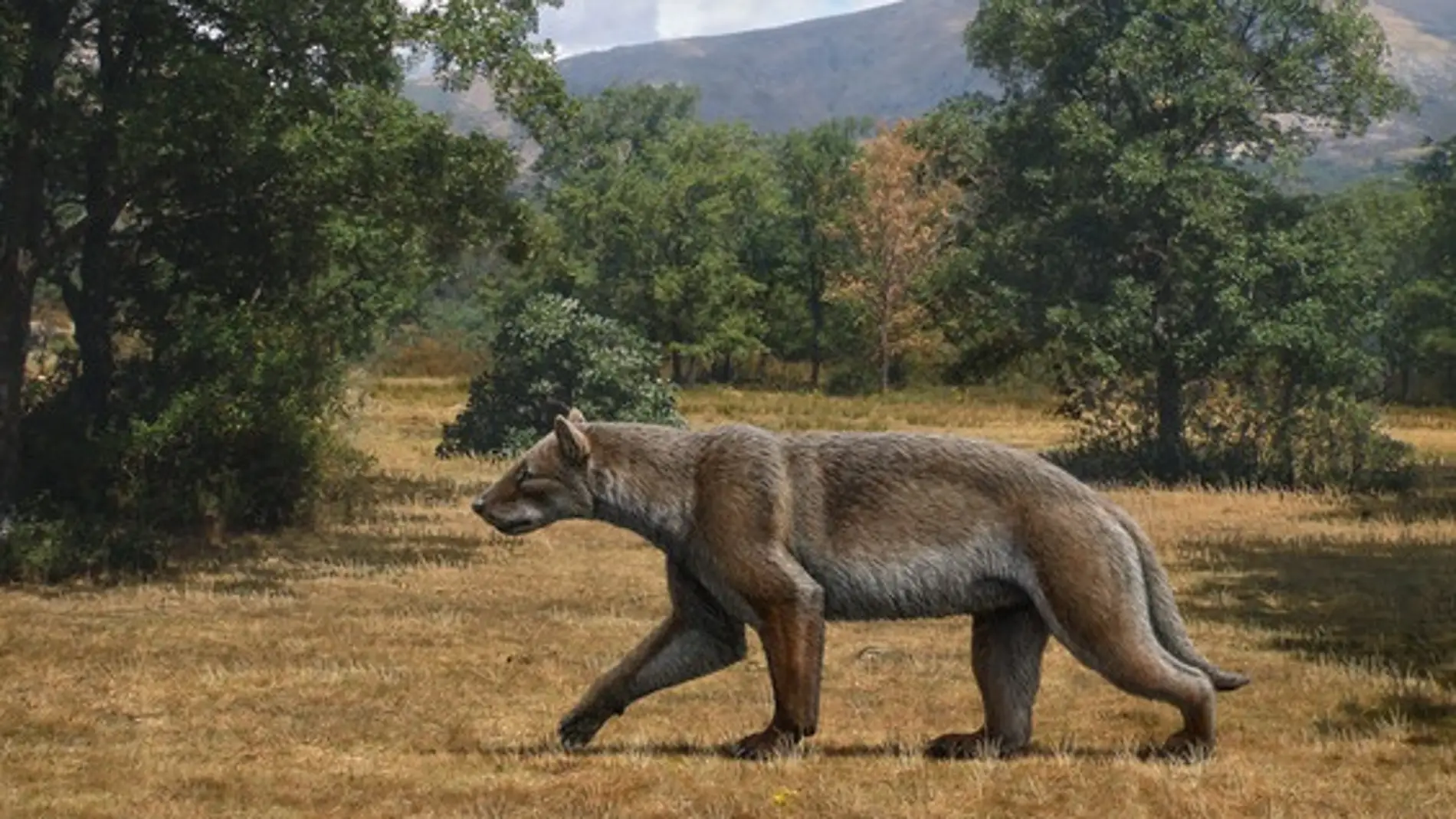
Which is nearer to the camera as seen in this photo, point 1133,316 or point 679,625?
point 679,625

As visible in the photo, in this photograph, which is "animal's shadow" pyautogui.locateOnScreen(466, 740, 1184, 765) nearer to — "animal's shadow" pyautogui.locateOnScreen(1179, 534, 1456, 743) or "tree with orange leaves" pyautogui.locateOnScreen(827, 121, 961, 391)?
"animal's shadow" pyautogui.locateOnScreen(1179, 534, 1456, 743)

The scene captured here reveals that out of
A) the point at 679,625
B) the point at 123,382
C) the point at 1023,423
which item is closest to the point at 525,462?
the point at 679,625

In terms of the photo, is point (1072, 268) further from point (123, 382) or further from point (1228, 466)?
point (123, 382)

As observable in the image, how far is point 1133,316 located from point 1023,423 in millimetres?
24024

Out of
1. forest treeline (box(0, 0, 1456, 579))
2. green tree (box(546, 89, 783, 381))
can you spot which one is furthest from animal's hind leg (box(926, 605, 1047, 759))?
green tree (box(546, 89, 783, 381))

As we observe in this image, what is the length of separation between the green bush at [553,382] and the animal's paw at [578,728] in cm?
2765

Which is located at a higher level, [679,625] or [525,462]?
[525,462]

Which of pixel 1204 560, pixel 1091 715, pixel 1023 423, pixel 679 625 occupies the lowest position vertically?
pixel 1023 423

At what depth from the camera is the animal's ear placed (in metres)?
10.2

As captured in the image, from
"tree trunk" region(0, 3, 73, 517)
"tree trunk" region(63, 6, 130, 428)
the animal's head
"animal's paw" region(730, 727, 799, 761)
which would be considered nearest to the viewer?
"animal's paw" region(730, 727, 799, 761)

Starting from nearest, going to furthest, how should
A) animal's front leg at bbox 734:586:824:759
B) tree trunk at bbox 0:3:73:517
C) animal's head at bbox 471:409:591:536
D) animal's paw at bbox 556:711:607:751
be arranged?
animal's front leg at bbox 734:586:824:759 < animal's head at bbox 471:409:591:536 < animal's paw at bbox 556:711:607:751 < tree trunk at bbox 0:3:73:517

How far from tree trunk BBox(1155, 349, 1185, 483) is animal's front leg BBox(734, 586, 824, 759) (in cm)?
2889

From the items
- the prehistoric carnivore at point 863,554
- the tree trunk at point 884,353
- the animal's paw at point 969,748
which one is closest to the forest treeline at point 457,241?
the tree trunk at point 884,353

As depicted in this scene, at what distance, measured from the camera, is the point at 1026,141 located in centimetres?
3934
